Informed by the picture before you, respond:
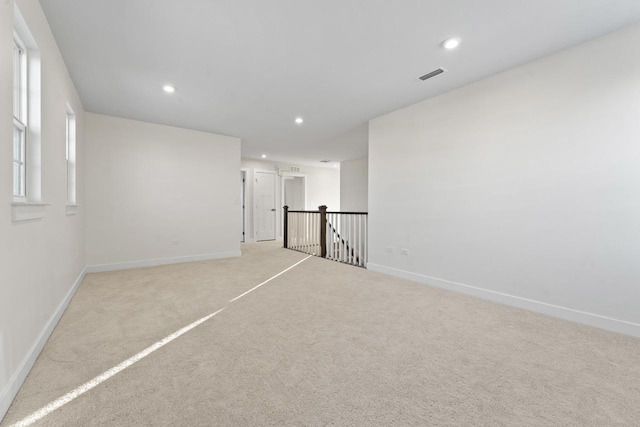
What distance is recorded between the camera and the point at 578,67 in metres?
2.38

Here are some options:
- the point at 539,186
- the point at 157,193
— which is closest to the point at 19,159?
the point at 157,193

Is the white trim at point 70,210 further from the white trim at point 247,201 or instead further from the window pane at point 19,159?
the white trim at point 247,201

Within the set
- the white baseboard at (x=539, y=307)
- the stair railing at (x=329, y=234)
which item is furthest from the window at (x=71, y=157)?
the white baseboard at (x=539, y=307)

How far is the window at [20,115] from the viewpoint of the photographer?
1807mm

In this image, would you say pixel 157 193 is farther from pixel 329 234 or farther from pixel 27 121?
pixel 329 234

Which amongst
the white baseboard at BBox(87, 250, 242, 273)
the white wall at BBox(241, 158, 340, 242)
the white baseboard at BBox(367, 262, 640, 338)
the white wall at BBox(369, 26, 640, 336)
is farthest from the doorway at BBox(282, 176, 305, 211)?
the white baseboard at BBox(367, 262, 640, 338)

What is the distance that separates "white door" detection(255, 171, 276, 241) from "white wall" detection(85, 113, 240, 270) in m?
2.18

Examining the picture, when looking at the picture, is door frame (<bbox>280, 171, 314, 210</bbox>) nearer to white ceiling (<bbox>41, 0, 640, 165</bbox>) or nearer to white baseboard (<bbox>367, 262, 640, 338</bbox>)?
white ceiling (<bbox>41, 0, 640, 165</bbox>)

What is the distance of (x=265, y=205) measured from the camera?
25.9ft

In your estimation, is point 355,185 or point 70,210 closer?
point 70,210

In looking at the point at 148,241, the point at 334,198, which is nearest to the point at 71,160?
the point at 148,241

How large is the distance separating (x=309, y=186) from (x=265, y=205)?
1.82 metres

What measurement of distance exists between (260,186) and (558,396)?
24.0 feet

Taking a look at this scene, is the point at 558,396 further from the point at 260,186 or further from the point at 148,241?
the point at 260,186
